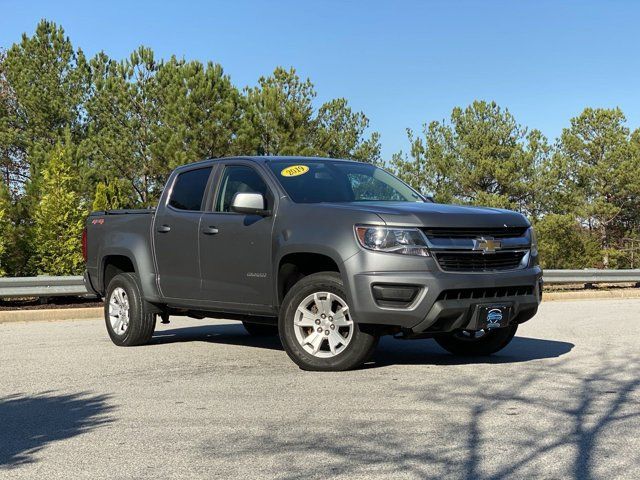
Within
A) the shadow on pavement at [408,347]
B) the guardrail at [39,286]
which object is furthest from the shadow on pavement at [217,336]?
the guardrail at [39,286]

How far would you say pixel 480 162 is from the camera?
4769cm

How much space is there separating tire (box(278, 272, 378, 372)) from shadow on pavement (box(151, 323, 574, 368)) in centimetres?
55

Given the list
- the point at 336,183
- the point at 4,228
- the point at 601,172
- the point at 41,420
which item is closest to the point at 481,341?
the point at 336,183

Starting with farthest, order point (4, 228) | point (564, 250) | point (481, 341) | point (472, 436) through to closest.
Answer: point (564, 250) < point (4, 228) < point (481, 341) < point (472, 436)

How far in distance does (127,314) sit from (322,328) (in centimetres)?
307

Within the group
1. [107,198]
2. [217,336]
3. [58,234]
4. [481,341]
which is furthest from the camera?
[107,198]

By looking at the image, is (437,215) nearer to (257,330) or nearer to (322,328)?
(322,328)

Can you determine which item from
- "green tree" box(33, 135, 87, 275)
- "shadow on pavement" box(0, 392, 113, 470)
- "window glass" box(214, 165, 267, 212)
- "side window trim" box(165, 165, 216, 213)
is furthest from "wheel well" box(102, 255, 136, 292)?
"green tree" box(33, 135, 87, 275)

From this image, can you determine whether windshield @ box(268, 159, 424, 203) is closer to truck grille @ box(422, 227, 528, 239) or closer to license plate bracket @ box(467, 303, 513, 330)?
truck grille @ box(422, 227, 528, 239)

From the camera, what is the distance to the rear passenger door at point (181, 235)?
808cm

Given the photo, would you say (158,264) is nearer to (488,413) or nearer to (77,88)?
(488,413)

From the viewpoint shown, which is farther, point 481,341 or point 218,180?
point 218,180

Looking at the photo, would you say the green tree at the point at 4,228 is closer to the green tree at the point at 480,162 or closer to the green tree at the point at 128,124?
the green tree at the point at 128,124

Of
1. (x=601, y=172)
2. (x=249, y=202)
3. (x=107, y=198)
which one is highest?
(x=601, y=172)
